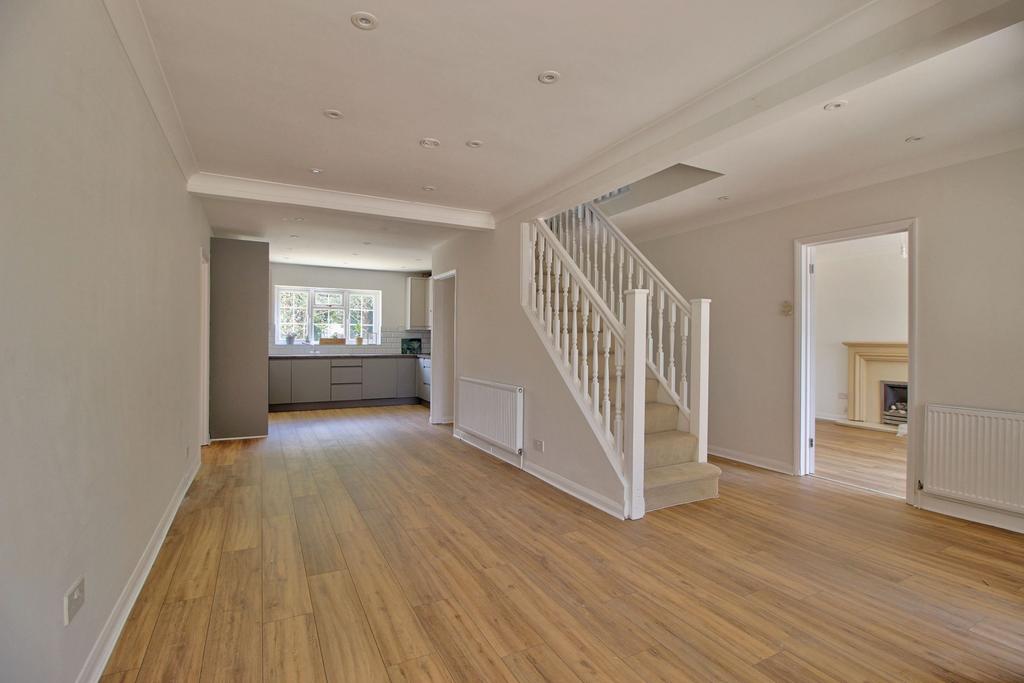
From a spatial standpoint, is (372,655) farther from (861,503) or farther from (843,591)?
(861,503)

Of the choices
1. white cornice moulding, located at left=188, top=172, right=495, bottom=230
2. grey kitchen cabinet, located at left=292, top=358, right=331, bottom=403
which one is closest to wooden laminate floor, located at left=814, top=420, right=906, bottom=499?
white cornice moulding, located at left=188, top=172, right=495, bottom=230

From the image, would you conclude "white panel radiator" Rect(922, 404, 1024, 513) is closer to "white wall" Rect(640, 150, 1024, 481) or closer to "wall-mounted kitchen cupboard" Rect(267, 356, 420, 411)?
"white wall" Rect(640, 150, 1024, 481)

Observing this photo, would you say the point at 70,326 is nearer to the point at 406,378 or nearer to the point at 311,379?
the point at 311,379

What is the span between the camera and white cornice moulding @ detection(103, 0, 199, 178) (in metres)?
1.93

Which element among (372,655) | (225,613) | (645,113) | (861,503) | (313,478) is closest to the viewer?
(372,655)

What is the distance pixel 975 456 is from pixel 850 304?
4.55 meters

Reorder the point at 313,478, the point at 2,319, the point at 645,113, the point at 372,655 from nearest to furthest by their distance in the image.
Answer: the point at 2,319, the point at 372,655, the point at 645,113, the point at 313,478

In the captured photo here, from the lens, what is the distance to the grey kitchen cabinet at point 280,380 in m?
7.86

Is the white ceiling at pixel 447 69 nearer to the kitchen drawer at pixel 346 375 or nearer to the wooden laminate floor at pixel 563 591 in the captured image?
the wooden laminate floor at pixel 563 591

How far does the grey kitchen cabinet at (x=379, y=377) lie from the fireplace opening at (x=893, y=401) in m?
7.37

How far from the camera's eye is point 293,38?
2188 mm

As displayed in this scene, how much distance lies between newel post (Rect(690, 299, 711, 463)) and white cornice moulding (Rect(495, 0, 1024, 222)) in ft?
4.40

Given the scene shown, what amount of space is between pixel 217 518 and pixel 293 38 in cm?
293

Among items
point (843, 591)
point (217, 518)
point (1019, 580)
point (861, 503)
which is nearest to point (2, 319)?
point (217, 518)
